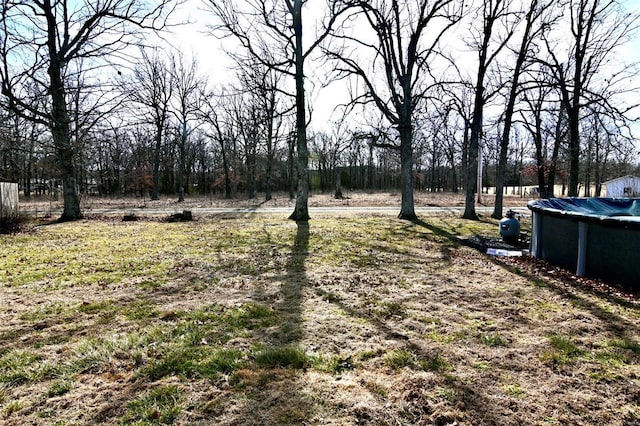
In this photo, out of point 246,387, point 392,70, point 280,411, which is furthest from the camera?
point 392,70

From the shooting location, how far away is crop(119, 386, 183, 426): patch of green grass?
2342mm

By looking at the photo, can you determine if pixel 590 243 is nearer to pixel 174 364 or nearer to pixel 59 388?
pixel 174 364

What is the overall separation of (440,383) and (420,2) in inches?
592

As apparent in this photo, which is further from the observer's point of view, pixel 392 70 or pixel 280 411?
pixel 392 70

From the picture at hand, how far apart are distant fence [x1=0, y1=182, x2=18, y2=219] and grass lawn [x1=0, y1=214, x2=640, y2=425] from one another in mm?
5207

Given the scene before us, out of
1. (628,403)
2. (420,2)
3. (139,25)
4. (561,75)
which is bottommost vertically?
(628,403)

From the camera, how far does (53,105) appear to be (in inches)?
529

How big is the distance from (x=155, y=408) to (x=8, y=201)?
12443mm

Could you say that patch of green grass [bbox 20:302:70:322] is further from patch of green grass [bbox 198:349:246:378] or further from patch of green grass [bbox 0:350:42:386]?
patch of green grass [bbox 198:349:246:378]

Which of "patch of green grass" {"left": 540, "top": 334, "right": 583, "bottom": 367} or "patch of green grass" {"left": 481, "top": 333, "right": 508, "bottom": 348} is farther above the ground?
"patch of green grass" {"left": 481, "top": 333, "right": 508, "bottom": 348}

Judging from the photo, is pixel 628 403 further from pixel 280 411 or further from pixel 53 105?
pixel 53 105

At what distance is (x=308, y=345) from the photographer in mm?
3447

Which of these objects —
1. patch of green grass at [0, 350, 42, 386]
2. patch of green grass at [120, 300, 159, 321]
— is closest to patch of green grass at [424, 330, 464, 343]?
patch of green grass at [120, 300, 159, 321]

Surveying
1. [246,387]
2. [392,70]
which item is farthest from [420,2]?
[246,387]
